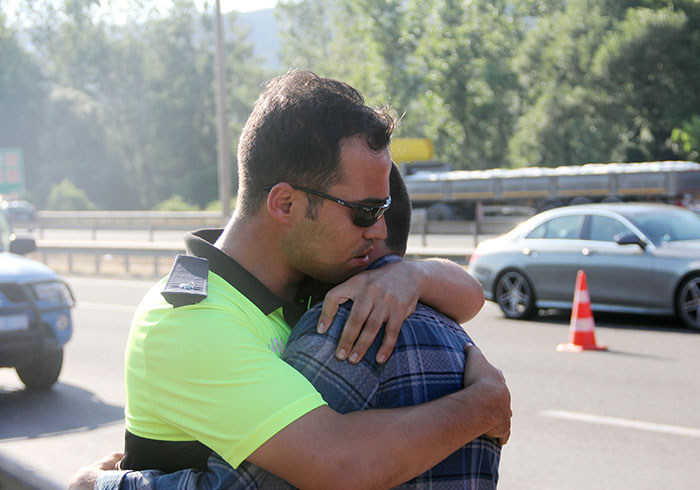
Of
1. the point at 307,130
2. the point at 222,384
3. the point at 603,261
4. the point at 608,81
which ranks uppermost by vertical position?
the point at 608,81

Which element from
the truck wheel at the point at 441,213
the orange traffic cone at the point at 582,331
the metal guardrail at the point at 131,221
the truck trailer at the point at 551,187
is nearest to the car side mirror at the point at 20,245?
the orange traffic cone at the point at 582,331

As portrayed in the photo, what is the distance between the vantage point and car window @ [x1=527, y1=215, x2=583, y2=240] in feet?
38.4

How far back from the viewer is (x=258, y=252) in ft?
6.39

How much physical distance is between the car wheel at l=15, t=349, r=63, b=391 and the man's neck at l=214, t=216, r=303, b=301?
21.1 ft

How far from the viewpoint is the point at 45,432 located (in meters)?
6.72

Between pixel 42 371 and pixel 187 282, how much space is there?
680cm

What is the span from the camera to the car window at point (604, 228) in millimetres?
11223

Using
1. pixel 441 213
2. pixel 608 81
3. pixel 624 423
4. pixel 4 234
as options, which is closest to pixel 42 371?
pixel 4 234

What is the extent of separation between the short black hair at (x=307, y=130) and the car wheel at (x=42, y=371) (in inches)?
258

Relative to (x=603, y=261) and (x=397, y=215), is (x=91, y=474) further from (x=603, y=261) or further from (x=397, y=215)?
(x=603, y=261)

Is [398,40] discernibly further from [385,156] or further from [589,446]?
[385,156]

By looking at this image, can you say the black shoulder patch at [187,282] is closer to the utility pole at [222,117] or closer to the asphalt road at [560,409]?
the asphalt road at [560,409]

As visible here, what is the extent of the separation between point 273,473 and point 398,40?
183 ft

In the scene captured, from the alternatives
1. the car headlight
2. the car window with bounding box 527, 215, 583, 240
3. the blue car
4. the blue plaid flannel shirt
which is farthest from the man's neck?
the car window with bounding box 527, 215, 583, 240
